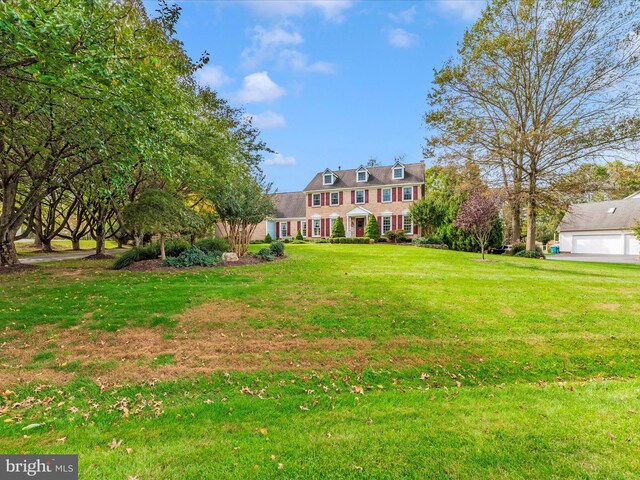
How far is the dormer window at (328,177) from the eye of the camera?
33.7m

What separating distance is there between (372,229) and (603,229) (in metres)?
22.0

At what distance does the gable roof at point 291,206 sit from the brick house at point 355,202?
0.12 meters

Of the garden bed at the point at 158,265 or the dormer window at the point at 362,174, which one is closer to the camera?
the garden bed at the point at 158,265

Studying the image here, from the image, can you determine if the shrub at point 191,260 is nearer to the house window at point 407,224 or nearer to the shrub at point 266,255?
the shrub at point 266,255

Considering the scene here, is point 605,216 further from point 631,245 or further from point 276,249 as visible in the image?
point 276,249

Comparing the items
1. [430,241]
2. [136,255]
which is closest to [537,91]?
[430,241]

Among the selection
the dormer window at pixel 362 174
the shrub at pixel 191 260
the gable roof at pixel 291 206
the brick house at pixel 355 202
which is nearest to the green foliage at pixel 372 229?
the brick house at pixel 355 202

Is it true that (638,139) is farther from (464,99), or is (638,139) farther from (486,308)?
(486,308)

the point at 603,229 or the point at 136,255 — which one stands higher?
the point at 603,229

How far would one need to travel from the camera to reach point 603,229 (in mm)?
29344

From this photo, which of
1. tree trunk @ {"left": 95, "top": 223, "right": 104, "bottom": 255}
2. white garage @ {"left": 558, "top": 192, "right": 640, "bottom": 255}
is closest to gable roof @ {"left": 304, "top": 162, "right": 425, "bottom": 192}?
white garage @ {"left": 558, "top": 192, "right": 640, "bottom": 255}

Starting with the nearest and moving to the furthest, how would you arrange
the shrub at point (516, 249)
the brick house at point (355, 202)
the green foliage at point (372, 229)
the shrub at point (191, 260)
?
the shrub at point (191, 260) → the shrub at point (516, 249) → the green foliage at point (372, 229) → the brick house at point (355, 202)

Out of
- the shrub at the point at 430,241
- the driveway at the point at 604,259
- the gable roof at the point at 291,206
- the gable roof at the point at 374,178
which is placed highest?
the gable roof at the point at 374,178

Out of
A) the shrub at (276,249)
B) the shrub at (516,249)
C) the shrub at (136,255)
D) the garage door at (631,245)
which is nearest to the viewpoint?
the shrub at (136,255)
